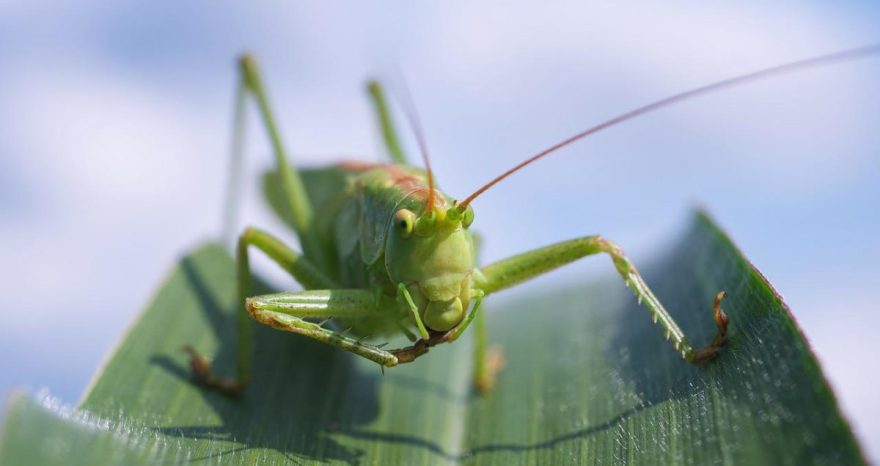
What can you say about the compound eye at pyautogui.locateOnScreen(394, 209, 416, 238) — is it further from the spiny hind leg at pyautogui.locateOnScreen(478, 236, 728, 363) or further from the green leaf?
the green leaf

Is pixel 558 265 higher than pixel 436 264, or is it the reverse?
pixel 436 264

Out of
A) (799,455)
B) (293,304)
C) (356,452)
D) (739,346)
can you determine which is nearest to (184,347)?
(293,304)

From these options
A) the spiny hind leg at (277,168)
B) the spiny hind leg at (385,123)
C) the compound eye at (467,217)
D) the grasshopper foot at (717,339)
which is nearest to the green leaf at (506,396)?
the grasshopper foot at (717,339)

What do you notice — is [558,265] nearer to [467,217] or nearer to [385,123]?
[467,217]

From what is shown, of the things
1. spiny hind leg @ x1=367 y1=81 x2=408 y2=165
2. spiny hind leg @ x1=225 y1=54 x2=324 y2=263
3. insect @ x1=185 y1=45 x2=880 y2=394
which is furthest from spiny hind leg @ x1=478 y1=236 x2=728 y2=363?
spiny hind leg @ x1=367 y1=81 x2=408 y2=165

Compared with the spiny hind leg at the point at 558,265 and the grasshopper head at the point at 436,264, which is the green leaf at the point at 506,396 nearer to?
the spiny hind leg at the point at 558,265

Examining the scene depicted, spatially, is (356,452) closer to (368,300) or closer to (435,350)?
(368,300)

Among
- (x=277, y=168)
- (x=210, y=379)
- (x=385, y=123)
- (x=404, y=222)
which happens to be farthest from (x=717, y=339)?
(x=385, y=123)
